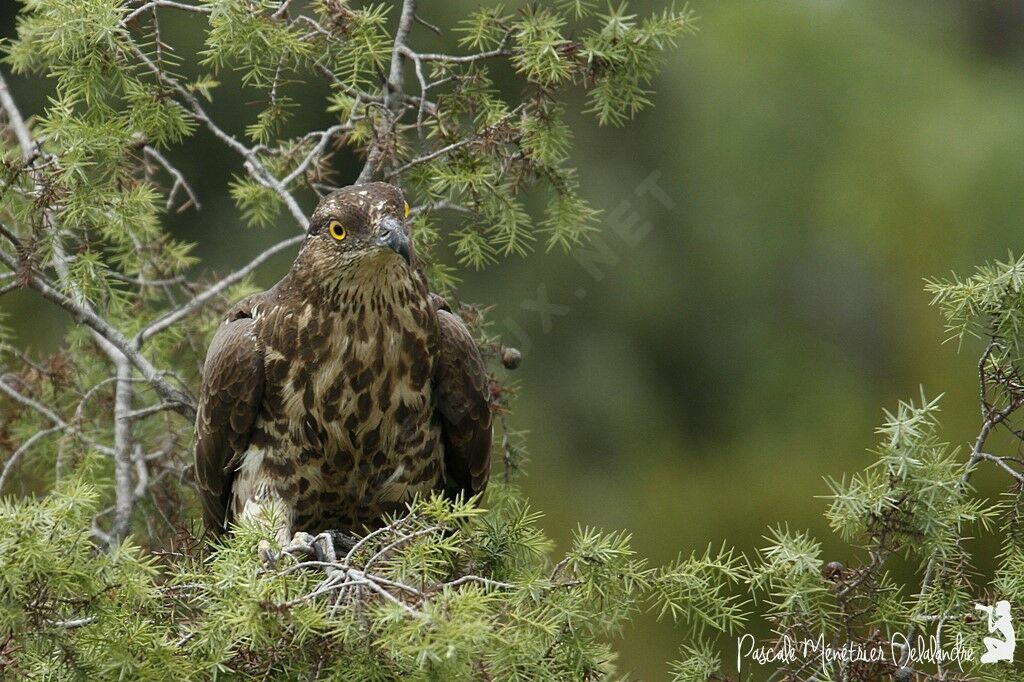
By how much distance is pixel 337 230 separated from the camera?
3420mm

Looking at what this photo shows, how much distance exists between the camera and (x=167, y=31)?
21.1 ft

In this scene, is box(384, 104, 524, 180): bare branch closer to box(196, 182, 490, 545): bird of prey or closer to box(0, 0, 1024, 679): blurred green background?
box(196, 182, 490, 545): bird of prey

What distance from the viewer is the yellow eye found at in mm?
3400

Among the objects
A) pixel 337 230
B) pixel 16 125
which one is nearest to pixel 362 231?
pixel 337 230

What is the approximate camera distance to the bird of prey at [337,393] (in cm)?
354

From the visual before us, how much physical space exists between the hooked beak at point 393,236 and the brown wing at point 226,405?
0.61 metres

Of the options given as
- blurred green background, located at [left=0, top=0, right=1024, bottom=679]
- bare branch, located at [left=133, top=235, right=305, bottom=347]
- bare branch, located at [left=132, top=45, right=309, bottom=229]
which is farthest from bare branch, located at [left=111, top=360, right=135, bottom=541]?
blurred green background, located at [left=0, top=0, right=1024, bottom=679]

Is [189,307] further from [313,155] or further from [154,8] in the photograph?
[154,8]

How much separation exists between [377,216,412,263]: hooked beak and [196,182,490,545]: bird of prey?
0.38 feet

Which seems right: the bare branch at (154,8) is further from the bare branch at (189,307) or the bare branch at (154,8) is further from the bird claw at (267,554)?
the bird claw at (267,554)

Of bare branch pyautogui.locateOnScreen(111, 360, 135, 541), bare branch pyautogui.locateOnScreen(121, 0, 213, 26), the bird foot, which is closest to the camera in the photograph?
the bird foot

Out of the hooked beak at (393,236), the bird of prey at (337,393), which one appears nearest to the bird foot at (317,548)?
the bird of prey at (337,393)

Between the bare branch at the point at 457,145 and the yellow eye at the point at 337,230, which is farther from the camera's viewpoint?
the bare branch at the point at 457,145

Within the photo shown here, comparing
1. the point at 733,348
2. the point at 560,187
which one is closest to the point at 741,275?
the point at 733,348
